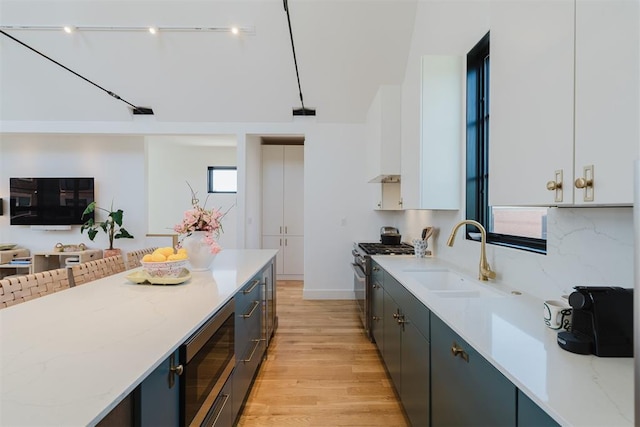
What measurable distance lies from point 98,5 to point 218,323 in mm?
3981

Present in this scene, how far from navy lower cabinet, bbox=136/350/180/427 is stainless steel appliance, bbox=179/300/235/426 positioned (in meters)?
0.03

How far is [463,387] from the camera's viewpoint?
1.09 metres

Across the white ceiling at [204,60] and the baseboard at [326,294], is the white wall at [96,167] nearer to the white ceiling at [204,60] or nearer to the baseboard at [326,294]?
the white ceiling at [204,60]

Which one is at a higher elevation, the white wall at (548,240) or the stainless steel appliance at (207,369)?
the white wall at (548,240)

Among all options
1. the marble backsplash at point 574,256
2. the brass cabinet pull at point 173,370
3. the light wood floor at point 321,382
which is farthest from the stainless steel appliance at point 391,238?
the brass cabinet pull at point 173,370

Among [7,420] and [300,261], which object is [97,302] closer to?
[7,420]

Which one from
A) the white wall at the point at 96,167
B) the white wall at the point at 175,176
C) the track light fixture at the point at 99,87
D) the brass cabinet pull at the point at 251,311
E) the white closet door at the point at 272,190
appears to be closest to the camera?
Result: the brass cabinet pull at the point at 251,311

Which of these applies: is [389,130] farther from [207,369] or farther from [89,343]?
[89,343]

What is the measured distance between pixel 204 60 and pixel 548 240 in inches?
159

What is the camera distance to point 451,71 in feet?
7.68

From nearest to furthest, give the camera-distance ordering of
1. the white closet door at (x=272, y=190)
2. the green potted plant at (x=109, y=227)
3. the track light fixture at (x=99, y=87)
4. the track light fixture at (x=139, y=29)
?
the track light fixture at (x=139, y=29)
the track light fixture at (x=99, y=87)
the green potted plant at (x=109, y=227)
the white closet door at (x=272, y=190)

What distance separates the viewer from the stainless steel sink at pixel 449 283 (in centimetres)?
173

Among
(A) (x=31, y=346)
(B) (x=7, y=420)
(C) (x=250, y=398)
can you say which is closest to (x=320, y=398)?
(C) (x=250, y=398)

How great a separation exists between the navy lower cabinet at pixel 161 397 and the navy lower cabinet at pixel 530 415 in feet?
3.42
